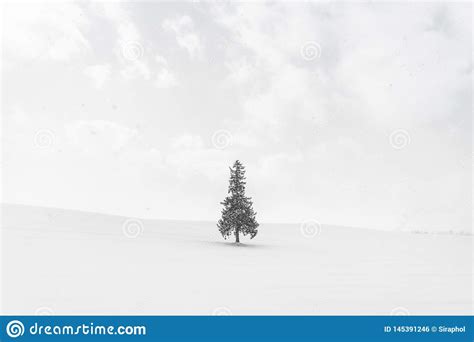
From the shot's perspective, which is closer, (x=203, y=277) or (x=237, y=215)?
(x=203, y=277)

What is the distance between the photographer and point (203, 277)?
17.2m

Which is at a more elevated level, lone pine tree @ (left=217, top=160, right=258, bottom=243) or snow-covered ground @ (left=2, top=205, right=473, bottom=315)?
lone pine tree @ (left=217, top=160, right=258, bottom=243)

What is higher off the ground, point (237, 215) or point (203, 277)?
point (237, 215)

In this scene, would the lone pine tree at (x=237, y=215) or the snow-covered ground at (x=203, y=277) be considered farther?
the lone pine tree at (x=237, y=215)

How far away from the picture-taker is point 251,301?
1366 cm

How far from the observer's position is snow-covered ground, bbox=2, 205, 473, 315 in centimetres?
1295

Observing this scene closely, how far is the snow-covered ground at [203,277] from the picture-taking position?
12953mm

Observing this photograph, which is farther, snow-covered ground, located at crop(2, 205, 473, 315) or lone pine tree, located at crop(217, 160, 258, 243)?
lone pine tree, located at crop(217, 160, 258, 243)

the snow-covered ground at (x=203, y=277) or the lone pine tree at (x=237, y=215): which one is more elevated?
the lone pine tree at (x=237, y=215)
